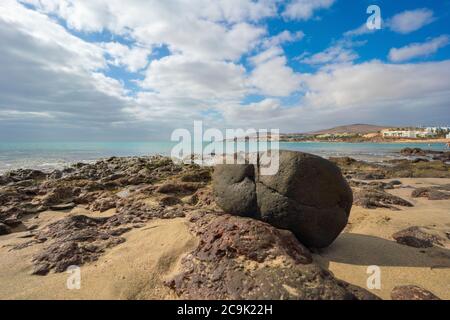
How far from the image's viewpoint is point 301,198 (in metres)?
4.68

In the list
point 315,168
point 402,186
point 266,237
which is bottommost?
point 402,186

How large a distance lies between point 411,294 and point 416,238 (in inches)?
110

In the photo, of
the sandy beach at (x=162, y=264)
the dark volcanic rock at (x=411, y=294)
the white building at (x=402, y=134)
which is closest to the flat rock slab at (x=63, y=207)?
the sandy beach at (x=162, y=264)

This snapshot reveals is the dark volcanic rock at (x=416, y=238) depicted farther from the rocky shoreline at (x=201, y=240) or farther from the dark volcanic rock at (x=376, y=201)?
the dark volcanic rock at (x=376, y=201)

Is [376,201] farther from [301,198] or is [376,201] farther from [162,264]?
[162,264]

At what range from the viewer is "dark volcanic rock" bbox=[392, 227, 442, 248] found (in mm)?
5413

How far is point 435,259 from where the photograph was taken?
4.67m

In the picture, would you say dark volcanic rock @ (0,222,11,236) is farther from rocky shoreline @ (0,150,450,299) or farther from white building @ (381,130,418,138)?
white building @ (381,130,418,138)

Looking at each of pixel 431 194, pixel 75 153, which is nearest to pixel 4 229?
pixel 431 194

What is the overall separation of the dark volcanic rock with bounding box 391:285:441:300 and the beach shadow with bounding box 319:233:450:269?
104 cm

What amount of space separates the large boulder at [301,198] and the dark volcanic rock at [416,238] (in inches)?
62.0

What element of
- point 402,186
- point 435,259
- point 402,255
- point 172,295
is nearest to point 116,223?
point 172,295
